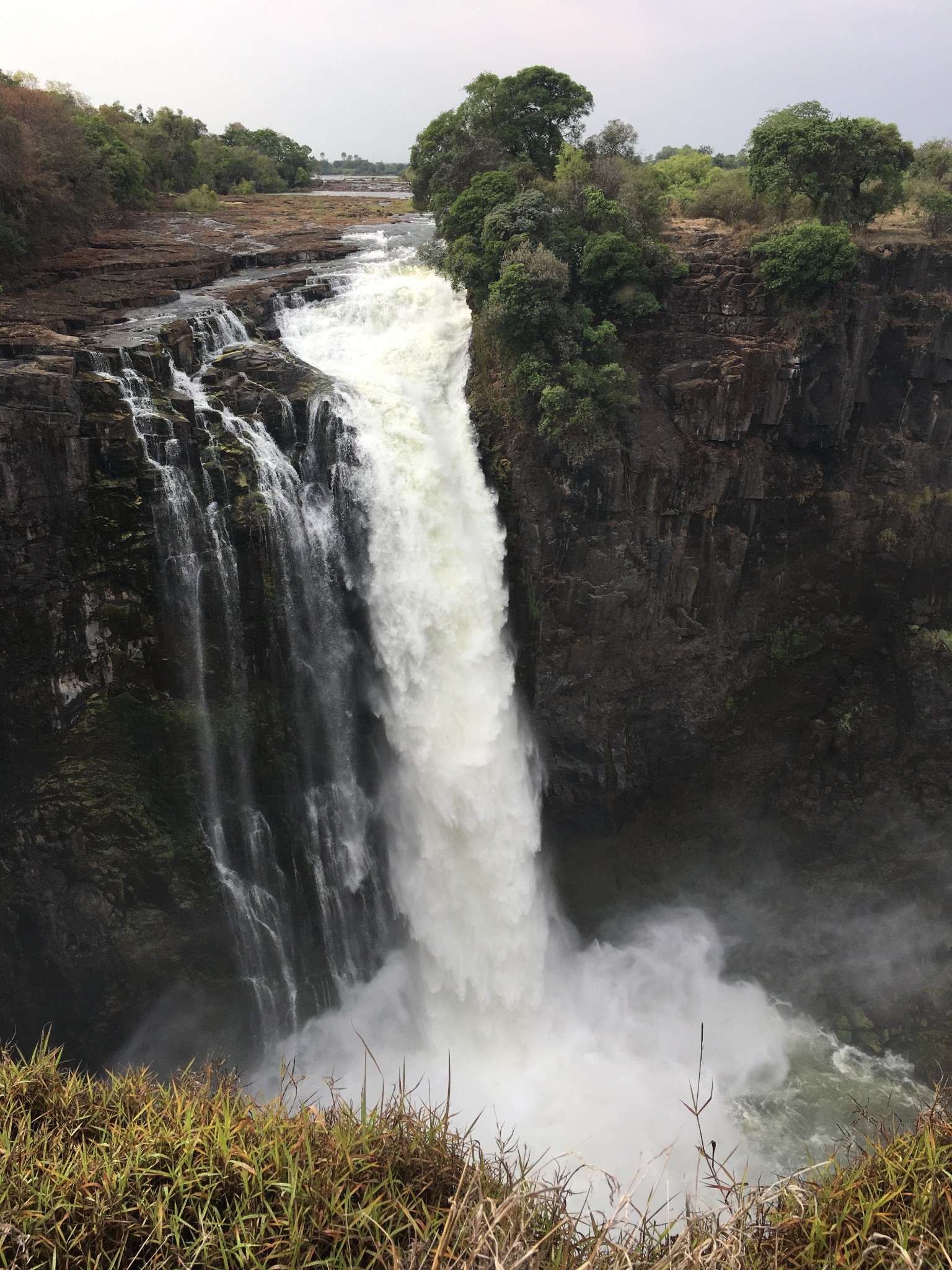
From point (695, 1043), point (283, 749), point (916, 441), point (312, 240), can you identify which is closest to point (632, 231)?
point (916, 441)

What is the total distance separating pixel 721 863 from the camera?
25531mm

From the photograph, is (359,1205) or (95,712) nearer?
(359,1205)

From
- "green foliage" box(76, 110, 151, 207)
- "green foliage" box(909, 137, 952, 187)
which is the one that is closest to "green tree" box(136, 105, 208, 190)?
"green foliage" box(76, 110, 151, 207)

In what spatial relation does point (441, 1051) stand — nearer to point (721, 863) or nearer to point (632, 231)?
point (721, 863)

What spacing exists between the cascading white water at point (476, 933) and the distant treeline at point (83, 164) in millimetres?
11567

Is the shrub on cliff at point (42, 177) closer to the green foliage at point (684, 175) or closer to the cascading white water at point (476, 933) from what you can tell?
the cascading white water at point (476, 933)

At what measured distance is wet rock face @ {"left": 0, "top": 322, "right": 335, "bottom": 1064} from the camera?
1744 centimetres

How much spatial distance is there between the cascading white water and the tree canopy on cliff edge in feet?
9.28

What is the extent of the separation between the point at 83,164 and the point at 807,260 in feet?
83.0

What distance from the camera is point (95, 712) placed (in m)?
18.7

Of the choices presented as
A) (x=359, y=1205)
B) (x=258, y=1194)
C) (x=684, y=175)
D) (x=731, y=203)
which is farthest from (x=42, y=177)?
(x=359, y=1205)

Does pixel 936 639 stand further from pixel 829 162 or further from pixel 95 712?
pixel 95 712

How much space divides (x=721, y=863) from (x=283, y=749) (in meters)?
15.2

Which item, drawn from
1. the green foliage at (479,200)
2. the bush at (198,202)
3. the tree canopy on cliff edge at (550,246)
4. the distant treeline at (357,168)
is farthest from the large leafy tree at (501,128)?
the distant treeline at (357,168)
